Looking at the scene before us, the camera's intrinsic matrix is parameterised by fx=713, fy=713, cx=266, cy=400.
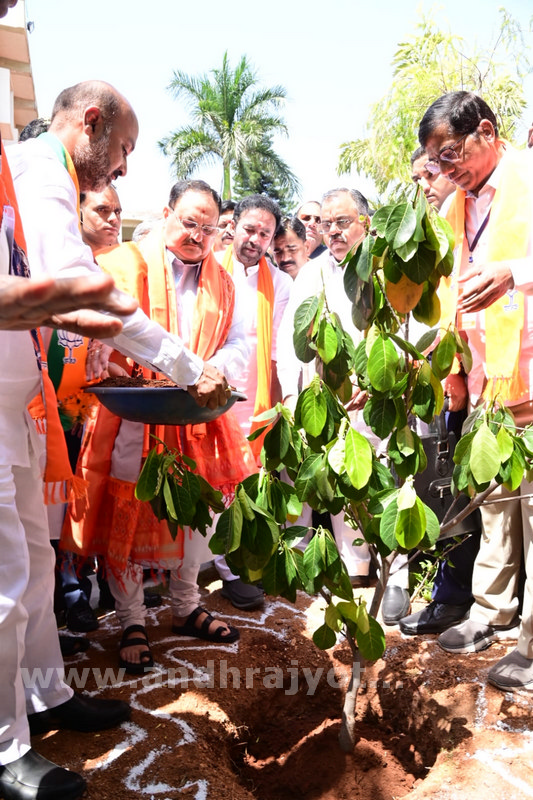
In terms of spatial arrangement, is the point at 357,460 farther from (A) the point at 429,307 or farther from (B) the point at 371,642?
(B) the point at 371,642

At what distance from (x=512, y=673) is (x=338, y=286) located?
2357 millimetres

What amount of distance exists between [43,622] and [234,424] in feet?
4.37

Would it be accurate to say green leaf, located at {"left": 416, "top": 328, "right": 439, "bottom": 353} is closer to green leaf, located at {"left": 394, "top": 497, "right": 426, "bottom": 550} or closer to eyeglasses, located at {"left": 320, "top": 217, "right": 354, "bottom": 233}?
green leaf, located at {"left": 394, "top": 497, "right": 426, "bottom": 550}

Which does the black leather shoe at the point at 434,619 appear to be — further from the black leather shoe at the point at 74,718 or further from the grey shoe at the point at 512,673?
the black leather shoe at the point at 74,718

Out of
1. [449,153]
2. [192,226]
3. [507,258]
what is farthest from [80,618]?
[449,153]

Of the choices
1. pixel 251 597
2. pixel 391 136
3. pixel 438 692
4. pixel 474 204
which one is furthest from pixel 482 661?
pixel 391 136

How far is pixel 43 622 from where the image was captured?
2613 mm

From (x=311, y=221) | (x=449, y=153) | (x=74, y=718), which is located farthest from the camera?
(x=311, y=221)

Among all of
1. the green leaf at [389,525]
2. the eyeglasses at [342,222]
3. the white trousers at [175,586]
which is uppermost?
the eyeglasses at [342,222]

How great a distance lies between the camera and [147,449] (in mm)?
3264

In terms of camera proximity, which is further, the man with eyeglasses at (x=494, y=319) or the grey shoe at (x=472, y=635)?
the grey shoe at (x=472, y=635)

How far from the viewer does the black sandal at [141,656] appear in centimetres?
320

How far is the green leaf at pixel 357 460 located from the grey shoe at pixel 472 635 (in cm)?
170

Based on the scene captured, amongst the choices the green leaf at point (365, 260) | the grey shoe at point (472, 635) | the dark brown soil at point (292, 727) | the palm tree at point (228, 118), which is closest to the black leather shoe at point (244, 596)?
the dark brown soil at point (292, 727)
